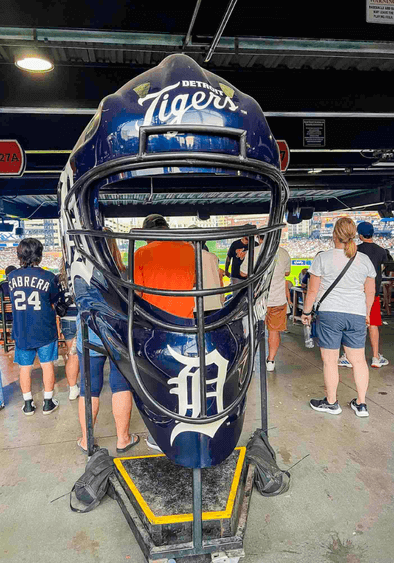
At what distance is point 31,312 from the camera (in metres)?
3.46

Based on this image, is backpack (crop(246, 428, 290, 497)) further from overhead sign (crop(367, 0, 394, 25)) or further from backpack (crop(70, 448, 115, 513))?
overhead sign (crop(367, 0, 394, 25))

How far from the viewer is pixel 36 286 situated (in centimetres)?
346

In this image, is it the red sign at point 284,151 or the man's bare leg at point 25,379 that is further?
the red sign at point 284,151

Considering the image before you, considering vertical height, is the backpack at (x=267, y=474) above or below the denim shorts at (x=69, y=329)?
below

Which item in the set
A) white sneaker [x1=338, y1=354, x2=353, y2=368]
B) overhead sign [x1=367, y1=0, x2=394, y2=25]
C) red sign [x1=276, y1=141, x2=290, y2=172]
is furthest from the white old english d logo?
red sign [x1=276, y1=141, x2=290, y2=172]

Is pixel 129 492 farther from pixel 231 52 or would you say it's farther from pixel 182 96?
pixel 231 52

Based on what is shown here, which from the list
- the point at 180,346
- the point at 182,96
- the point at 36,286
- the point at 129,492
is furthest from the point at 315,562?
the point at 36,286

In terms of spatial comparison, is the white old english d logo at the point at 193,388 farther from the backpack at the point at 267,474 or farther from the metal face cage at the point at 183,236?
the backpack at the point at 267,474

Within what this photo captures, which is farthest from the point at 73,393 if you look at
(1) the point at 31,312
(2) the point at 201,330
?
(2) the point at 201,330

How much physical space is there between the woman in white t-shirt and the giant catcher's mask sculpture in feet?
6.02

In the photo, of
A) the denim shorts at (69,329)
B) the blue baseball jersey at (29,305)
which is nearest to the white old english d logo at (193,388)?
the blue baseball jersey at (29,305)

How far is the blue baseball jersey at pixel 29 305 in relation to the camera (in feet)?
11.3

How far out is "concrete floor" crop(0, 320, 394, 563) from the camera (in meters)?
1.82

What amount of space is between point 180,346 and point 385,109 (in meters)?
4.32
